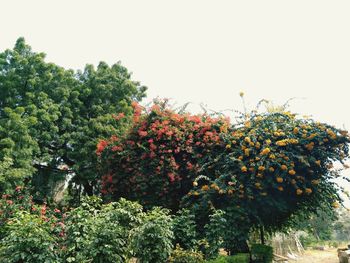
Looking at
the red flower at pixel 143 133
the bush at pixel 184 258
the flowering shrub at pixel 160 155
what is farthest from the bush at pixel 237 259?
the red flower at pixel 143 133

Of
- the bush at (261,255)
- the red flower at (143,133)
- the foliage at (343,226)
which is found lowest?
the bush at (261,255)

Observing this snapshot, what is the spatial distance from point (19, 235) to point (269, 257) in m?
5.54

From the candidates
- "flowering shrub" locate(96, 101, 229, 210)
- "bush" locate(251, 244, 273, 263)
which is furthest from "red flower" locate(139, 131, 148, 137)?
"bush" locate(251, 244, 273, 263)

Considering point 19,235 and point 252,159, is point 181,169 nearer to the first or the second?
point 252,159

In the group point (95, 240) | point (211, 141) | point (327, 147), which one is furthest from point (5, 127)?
point (327, 147)

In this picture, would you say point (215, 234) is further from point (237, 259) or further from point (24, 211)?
point (24, 211)

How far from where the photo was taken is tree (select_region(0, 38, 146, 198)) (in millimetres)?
13234

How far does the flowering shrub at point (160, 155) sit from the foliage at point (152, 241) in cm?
250

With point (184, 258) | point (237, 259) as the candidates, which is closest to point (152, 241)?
point (184, 258)

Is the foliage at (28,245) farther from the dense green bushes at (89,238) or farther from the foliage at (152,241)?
the foliage at (152,241)

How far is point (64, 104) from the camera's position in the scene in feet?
46.2

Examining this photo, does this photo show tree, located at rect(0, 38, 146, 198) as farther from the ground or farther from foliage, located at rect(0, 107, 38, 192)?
the ground

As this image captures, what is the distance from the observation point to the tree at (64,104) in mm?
13234

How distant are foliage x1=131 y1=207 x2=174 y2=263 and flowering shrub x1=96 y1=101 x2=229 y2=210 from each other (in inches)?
98.5
